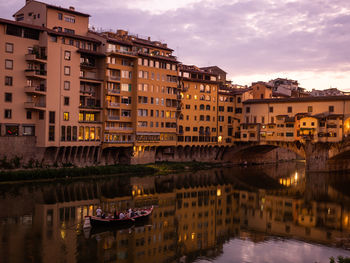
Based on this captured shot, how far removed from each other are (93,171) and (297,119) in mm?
43275

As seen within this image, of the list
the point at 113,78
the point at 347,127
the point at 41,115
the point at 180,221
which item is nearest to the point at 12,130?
the point at 41,115

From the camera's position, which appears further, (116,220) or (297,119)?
(297,119)

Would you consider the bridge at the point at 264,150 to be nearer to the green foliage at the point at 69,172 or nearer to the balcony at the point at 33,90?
the green foliage at the point at 69,172

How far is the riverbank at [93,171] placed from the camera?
5338 cm

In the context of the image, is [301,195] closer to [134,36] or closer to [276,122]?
[276,122]

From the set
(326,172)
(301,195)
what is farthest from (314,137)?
(301,195)

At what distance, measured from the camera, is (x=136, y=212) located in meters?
37.1

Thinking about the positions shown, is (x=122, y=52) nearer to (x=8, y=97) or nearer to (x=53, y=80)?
(x=53, y=80)

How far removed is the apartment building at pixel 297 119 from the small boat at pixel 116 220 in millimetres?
49773

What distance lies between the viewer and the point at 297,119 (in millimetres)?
79750

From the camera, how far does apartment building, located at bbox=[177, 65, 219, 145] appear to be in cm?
8144

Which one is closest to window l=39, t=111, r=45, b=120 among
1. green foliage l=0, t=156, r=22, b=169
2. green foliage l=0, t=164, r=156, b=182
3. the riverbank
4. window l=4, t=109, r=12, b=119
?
window l=4, t=109, r=12, b=119

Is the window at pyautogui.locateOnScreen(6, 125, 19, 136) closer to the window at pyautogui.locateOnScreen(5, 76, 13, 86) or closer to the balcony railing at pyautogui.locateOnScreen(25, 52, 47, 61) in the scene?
the window at pyautogui.locateOnScreen(5, 76, 13, 86)

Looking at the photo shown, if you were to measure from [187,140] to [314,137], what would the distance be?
83.7 ft
